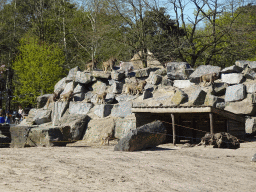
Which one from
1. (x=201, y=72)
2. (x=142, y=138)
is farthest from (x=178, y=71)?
(x=142, y=138)

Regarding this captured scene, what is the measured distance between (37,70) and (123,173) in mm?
24885

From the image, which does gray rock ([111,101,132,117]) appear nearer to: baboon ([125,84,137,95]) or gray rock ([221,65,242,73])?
baboon ([125,84,137,95])

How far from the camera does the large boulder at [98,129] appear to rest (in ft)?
62.2

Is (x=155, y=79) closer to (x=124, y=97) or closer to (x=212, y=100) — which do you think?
(x=124, y=97)

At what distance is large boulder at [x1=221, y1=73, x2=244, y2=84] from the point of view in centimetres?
1950

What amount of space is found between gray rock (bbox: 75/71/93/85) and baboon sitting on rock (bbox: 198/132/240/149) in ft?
36.4

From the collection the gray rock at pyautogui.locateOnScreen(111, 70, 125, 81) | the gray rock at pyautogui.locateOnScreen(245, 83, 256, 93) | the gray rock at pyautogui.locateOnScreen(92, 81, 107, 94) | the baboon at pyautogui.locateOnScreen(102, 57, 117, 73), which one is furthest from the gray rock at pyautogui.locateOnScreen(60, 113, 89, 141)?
the gray rock at pyautogui.locateOnScreen(245, 83, 256, 93)

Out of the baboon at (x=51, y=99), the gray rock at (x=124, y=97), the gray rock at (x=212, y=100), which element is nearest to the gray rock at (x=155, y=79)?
the gray rock at (x=124, y=97)

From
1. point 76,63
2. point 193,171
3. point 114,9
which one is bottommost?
point 193,171

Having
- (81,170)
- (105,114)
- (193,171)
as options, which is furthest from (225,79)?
(81,170)

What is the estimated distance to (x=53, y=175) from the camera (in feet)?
23.2

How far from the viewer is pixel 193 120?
17828 mm

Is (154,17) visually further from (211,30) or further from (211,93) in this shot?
(211,93)

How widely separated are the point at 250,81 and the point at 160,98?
5.03 metres
